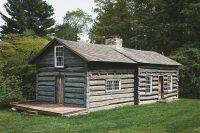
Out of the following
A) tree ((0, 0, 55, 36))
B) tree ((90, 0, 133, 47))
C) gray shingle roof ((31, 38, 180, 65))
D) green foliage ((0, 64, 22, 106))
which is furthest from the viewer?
tree ((90, 0, 133, 47))

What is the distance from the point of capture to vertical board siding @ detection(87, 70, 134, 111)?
22.1 metres

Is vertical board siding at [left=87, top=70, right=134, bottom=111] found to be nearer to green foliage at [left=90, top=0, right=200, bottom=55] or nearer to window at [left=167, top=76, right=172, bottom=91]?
window at [left=167, top=76, right=172, bottom=91]

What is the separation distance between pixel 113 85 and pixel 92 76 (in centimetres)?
243

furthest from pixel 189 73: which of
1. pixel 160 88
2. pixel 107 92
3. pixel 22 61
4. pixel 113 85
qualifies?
pixel 22 61

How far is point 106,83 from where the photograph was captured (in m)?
23.3

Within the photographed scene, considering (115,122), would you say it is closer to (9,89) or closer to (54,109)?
(54,109)

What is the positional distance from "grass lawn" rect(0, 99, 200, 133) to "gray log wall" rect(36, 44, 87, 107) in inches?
83.7

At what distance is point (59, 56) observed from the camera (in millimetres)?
23656

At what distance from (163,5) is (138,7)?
930 centimetres

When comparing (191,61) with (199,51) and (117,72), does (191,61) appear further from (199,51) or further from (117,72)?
(117,72)

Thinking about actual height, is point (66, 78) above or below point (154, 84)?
above

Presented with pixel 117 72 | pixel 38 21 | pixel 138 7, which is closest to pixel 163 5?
pixel 138 7

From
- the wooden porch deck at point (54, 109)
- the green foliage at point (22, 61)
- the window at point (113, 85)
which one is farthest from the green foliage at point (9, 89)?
the window at point (113, 85)

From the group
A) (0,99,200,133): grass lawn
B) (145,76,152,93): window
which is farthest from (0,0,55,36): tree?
(0,99,200,133): grass lawn
